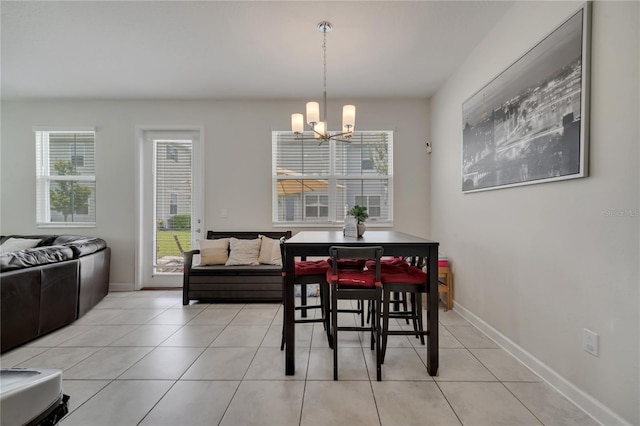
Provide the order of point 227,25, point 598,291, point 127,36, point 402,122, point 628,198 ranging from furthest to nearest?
point 402,122, point 127,36, point 227,25, point 598,291, point 628,198

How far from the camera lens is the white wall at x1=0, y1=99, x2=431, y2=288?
4.15 m

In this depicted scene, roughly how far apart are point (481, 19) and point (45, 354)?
4.49 metres

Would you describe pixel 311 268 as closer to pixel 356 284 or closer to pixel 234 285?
pixel 356 284

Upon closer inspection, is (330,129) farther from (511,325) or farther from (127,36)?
(511,325)

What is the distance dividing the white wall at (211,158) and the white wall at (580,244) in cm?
149

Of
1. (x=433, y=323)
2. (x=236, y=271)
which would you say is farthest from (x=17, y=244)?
(x=433, y=323)

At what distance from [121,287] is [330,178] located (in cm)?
340

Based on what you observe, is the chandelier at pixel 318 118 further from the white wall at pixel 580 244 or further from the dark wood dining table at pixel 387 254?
the white wall at pixel 580 244

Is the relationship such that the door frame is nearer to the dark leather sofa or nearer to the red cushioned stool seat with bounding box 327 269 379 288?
the dark leather sofa

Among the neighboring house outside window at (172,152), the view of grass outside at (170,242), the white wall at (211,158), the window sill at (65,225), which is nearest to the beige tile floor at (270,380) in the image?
A: the view of grass outside at (170,242)

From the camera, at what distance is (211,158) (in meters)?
4.19

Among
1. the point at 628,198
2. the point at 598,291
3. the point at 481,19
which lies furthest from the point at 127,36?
the point at 598,291

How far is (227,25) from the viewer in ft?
8.13

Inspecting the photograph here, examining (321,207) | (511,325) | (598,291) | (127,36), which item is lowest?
(511,325)
